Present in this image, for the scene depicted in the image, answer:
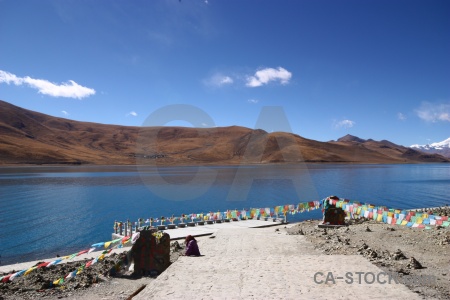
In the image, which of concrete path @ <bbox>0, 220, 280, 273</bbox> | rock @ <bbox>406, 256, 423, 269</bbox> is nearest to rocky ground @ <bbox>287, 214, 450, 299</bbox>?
rock @ <bbox>406, 256, 423, 269</bbox>

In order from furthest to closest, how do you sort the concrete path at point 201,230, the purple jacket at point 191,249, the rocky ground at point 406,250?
the concrete path at point 201,230
the purple jacket at point 191,249
the rocky ground at point 406,250

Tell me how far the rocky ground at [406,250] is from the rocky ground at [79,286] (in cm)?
842

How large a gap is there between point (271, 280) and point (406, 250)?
27.5 ft

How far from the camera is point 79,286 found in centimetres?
1293

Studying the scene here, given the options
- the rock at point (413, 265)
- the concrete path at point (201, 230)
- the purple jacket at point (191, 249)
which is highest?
the rock at point (413, 265)

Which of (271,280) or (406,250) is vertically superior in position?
(271,280)

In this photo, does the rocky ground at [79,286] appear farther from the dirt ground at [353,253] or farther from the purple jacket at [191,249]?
the purple jacket at [191,249]

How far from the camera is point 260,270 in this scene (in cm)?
1160

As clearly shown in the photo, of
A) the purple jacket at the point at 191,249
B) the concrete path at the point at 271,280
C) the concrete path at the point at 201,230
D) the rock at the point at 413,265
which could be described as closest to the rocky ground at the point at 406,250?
the rock at the point at 413,265

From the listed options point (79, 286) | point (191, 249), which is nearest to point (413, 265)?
point (191, 249)

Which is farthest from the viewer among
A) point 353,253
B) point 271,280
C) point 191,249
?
point 191,249

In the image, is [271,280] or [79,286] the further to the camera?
[79,286]

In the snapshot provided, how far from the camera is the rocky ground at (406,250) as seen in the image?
10.7 metres

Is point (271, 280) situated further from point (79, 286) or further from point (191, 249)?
point (79, 286)
